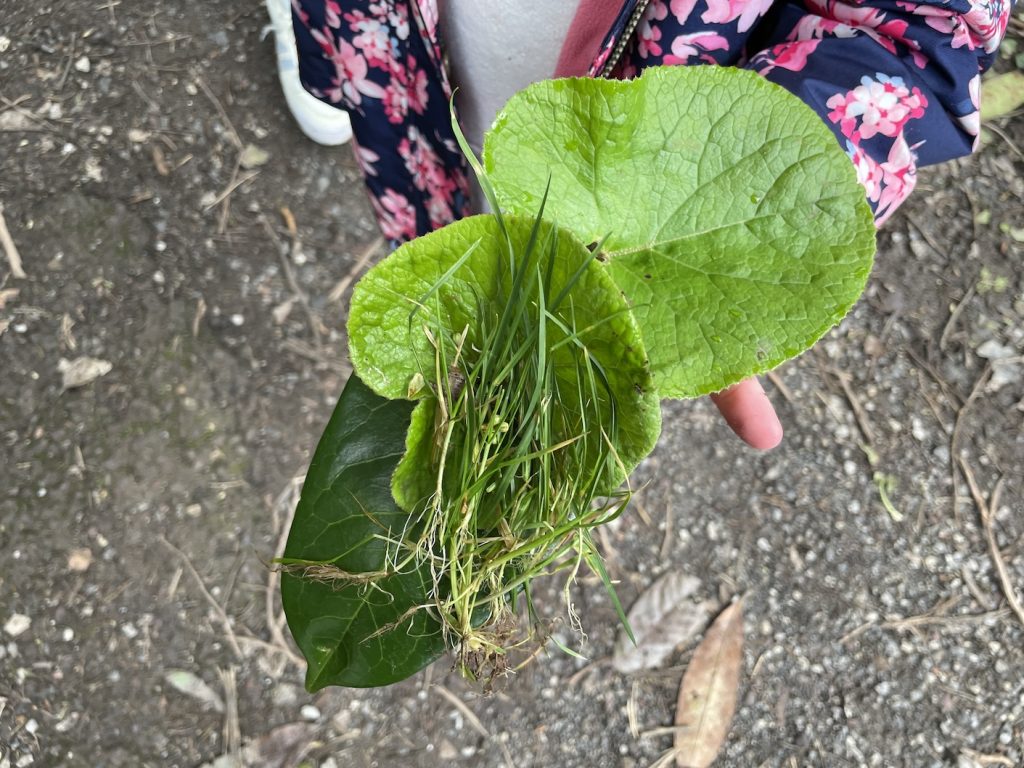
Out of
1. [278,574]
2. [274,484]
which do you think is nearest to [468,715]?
[278,574]

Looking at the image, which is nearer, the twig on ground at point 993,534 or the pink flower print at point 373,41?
the pink flower print at point 373,41

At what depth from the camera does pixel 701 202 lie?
0.53 meters

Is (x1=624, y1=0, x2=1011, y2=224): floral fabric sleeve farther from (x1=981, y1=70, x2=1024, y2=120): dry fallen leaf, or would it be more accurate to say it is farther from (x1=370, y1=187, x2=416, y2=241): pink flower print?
(x1=981, y1=70, x2=1024, y2=120): dry fallen leaf

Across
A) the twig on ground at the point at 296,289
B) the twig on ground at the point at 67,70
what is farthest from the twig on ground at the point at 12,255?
the twig on ground at the point at 296,289

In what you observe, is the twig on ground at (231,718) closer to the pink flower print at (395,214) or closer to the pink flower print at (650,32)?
the pink flower print at (395,214)

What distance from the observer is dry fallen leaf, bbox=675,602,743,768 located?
4.27ft

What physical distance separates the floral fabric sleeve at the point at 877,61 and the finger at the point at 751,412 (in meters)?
0.20

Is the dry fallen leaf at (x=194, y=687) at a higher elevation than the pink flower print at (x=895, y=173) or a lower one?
lower

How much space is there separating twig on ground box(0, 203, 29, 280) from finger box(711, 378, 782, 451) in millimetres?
1140

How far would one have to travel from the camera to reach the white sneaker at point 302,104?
139cm

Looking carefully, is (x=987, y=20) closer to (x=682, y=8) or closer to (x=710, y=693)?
(x=682, y=8)

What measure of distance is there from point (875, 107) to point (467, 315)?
36 centimetres

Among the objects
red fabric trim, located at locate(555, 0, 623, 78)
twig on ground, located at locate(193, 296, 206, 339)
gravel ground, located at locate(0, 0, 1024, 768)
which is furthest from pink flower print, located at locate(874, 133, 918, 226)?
twig on ground, located at locate(193, 296, 206, 339)

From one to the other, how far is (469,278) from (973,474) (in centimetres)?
128
